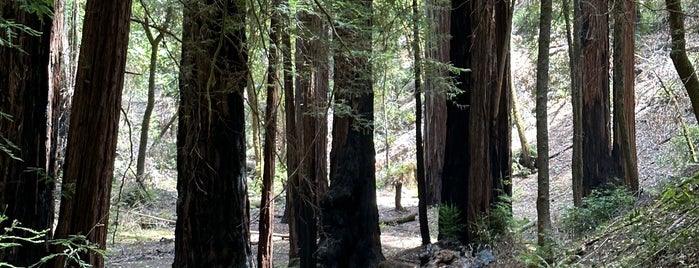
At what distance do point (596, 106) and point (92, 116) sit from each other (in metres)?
11.0

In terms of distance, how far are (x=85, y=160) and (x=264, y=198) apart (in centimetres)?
329

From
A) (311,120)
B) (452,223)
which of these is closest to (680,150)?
(452,223)

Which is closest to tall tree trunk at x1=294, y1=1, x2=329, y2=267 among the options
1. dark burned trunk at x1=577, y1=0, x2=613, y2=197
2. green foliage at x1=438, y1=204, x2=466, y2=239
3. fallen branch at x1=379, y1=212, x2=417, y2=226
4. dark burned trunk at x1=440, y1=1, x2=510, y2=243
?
green foliage at x1=438, y1=204, x2=466, y2=239

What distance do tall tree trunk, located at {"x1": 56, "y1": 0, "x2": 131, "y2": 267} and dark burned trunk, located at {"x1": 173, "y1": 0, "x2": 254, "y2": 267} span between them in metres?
1.19

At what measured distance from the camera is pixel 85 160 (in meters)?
5.03

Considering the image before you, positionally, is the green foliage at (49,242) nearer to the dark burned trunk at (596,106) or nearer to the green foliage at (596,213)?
the green foliage at (596,213)

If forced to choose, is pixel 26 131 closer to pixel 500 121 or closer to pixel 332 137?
pixel 332 137

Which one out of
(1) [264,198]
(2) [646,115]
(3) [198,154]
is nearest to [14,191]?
(3) [198,154]

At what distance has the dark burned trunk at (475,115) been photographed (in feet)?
31.8

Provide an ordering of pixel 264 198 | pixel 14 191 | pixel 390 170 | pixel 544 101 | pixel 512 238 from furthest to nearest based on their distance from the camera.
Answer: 1. pixel 390 170
2. pixel 512 238
3. pixel 264 198
4. pixel 544 101
5. pixel 14 191

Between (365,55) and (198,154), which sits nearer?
(198,154)

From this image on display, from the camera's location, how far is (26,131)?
16.8ft

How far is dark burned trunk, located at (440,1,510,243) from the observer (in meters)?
9.68

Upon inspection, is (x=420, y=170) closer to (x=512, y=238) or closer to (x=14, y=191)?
(x=512, y=238)
